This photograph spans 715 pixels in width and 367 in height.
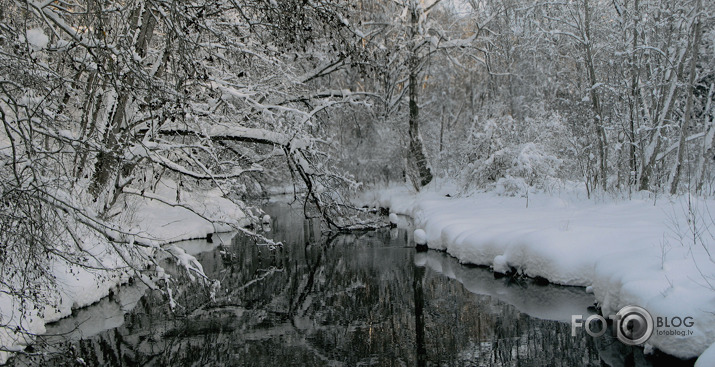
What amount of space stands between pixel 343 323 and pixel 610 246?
455 centimetres

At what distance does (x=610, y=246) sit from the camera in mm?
8977

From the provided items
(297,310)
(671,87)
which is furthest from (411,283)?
(671,87)

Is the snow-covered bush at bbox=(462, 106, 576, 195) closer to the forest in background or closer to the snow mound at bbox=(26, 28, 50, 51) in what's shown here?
the forest in background

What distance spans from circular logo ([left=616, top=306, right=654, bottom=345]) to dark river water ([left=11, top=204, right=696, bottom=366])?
0.13m

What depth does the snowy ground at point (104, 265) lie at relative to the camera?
21.6 ft

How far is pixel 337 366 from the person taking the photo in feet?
21.7

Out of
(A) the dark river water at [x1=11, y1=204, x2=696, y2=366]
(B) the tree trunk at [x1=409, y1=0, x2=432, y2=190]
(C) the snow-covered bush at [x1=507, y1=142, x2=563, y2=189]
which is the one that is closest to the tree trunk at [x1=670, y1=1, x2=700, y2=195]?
(C) the snow-covered bush at [x1=507, y1=142, x2=563, y2=189]

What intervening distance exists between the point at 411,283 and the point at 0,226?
296 inches

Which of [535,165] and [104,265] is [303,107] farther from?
[535,165]

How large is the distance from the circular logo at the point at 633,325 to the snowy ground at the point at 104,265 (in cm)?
537

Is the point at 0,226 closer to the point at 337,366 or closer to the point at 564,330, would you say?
the point at 337,366

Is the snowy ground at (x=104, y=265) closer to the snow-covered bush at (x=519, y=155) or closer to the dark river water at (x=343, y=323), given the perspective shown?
the dark river water at (x=343, y=323)

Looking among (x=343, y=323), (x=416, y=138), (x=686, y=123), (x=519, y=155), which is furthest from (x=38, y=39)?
(x=416, y=138)

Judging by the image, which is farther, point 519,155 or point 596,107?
point 519,155
